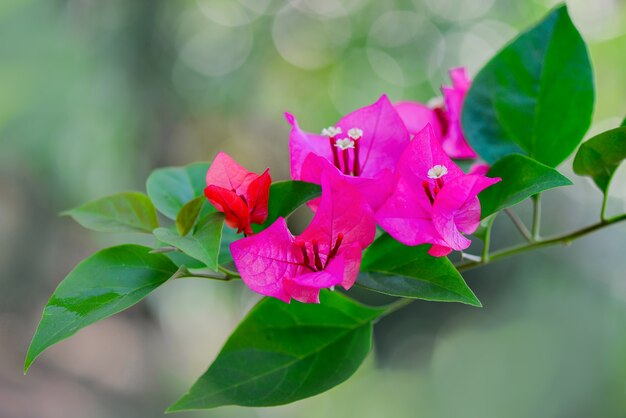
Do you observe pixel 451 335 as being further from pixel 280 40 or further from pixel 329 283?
pixel 329 283

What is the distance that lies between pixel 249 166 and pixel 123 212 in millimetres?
3403

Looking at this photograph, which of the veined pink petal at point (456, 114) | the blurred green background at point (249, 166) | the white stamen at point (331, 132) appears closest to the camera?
the white stamen at point (331, 132)

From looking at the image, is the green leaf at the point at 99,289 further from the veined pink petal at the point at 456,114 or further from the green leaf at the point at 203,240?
the veined pink petal at the point at 456,114

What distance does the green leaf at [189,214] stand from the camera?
14.9 inches

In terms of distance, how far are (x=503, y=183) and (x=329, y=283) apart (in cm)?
13

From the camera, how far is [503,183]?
0.39 metres

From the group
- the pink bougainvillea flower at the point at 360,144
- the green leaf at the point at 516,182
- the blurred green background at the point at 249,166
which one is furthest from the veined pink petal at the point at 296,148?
the blurred green background at the point at 249,166

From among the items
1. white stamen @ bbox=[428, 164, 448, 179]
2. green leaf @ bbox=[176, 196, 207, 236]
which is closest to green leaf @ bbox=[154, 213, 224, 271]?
green leaf @ bbox=[176, 196, 207, 236]

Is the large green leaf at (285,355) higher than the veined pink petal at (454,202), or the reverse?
the veined pink petal at (454,202)

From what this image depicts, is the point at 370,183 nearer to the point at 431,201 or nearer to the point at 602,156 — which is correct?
the point at 431,201

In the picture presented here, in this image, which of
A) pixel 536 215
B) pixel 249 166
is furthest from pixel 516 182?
pixel 249 166

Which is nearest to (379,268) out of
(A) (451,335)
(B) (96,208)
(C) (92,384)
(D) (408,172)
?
(D) (408,172)

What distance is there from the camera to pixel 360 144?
416 millimetres

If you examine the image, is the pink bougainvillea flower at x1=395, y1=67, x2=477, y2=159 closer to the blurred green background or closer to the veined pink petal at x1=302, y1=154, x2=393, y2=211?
the veined pink petal at x1=302, y1=154, x2=393, y2=211
